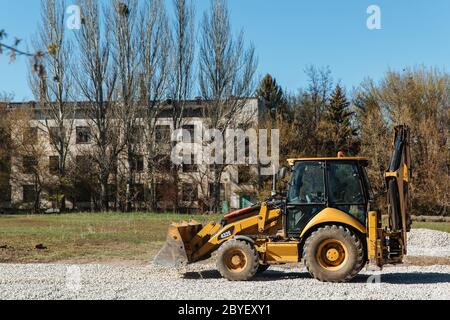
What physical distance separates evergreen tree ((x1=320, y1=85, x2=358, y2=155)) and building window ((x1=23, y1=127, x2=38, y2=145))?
23.1m

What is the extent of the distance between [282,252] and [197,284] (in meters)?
1.82

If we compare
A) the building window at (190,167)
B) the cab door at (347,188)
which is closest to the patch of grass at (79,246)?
the cab door at (347,188)

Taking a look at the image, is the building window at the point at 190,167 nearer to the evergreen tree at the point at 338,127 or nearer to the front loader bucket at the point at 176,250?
the evergreen tree at the point at 338,127

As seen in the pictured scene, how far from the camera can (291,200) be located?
38.7 ft

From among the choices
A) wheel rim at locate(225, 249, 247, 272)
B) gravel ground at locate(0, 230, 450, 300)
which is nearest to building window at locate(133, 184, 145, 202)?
gravel ground at locate(0, 230, 450, 300)

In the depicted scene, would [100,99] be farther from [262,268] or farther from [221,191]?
[262,268]

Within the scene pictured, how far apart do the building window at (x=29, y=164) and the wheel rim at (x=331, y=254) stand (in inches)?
1528

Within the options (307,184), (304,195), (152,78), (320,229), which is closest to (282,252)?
(320,229)

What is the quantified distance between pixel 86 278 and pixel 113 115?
112ft

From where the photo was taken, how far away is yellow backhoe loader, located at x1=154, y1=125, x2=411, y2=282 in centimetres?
1123

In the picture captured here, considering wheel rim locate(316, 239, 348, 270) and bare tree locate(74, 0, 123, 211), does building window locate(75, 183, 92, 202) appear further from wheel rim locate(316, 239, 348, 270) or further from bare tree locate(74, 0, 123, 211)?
wheel rim locate(316, 239, 348, 270)

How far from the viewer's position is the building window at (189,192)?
47.0 meters

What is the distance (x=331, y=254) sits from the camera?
1133cm
